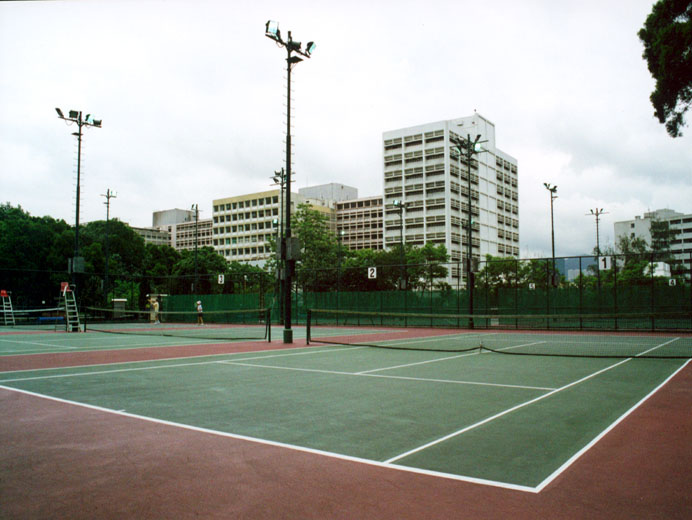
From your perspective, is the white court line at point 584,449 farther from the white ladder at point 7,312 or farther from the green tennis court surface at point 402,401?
the white ladder at point 7,312

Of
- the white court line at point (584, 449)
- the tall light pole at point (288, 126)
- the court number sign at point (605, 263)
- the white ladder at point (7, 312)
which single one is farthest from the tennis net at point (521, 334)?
the white ladder at point (7, 312)

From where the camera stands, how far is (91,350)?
1564cm

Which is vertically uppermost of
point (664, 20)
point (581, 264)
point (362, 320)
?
point (664, 20)

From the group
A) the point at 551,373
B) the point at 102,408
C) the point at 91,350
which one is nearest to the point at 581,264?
the point at 551,373

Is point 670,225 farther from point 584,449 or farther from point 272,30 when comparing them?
point 584,449

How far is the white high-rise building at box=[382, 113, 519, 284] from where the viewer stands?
329ft

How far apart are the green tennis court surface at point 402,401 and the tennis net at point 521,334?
10.7ft

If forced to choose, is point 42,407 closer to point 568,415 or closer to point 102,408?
point 102,408

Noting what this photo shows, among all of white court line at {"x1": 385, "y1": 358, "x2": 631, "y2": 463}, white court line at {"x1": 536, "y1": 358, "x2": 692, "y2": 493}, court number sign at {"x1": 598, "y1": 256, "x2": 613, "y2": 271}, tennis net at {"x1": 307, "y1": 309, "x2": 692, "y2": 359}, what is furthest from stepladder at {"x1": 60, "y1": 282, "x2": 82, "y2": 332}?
court number sign at {"x1": 598, "y1": 256, "x2": 613, "y2": 271}

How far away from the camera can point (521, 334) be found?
24828 millimetres

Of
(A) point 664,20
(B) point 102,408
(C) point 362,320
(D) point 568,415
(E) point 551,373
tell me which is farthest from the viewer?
(C) point 362,320

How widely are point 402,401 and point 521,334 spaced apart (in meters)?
18.9

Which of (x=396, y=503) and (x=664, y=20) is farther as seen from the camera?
Answer: (x=664, y=20)

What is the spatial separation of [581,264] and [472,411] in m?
23.6
